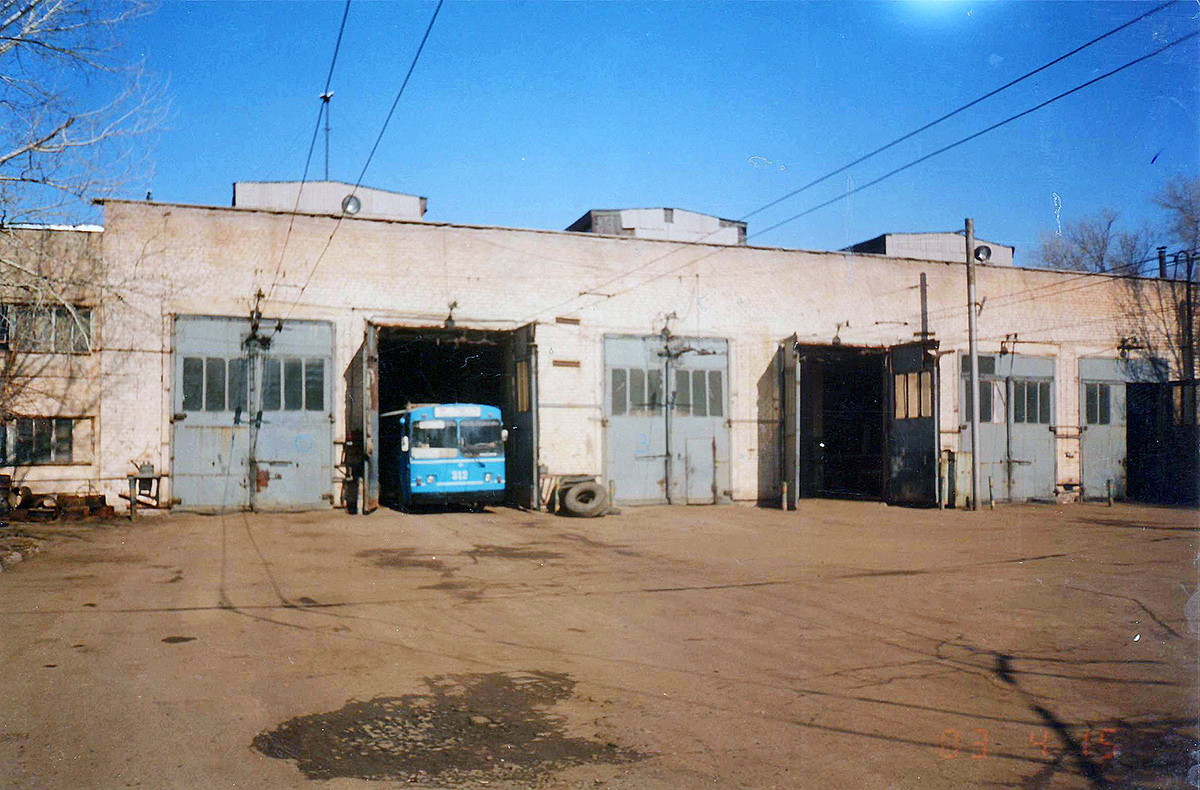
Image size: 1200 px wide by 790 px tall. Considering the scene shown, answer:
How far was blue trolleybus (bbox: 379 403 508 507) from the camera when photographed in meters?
19.6

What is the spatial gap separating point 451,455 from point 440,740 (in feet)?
48.1

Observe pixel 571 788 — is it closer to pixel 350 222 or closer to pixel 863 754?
pixel 863 754

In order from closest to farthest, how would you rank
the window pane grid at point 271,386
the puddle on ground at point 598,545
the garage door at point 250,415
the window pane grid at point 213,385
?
the puddle on ground at point 598,545 → the garage door at point 250,415 → the window pane grid at point 213,385 → the window pane grid at point 271,386

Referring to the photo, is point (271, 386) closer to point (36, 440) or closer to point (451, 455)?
point (451, 455)

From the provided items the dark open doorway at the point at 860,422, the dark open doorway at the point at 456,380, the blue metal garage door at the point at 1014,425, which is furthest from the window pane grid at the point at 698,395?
the blue metal garage door at the point at 1014,425

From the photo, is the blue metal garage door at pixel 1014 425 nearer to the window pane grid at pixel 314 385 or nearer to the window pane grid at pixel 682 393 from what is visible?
the window pane grid at pixel 682 393

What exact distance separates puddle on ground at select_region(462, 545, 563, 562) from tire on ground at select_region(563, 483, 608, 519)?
5.60 m

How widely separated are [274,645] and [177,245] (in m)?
14.5

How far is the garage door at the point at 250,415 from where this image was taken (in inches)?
764

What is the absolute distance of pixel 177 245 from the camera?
1938cm

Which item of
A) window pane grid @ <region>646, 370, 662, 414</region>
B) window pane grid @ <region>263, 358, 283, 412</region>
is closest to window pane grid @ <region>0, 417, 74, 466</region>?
window pane grid @ <region>263, 358, 283, 412</region>

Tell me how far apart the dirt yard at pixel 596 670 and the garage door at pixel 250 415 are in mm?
5673

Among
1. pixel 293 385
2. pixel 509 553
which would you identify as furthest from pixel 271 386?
pixel 509 553

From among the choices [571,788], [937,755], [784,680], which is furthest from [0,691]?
[937,755]
